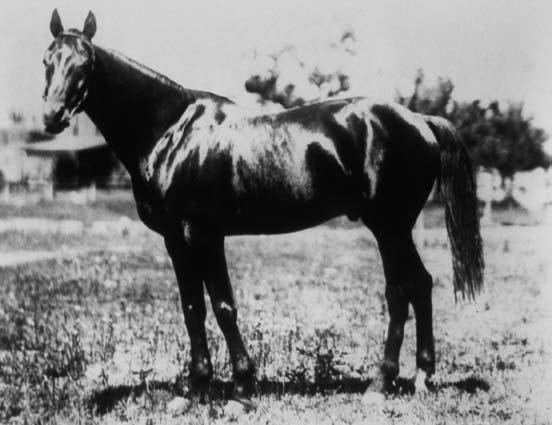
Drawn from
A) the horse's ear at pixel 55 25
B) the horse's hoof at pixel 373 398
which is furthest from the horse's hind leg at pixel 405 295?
the horse's ear at pixel 55 25

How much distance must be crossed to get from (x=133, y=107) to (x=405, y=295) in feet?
5.45

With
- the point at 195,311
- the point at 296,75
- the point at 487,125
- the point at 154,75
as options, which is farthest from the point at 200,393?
the point at 487,125

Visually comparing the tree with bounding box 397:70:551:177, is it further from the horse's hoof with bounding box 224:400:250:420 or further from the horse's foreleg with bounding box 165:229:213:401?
the horse's hoof with bounding box 224:400:250:420

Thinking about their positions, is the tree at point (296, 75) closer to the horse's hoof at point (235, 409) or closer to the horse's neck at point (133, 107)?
the horse's neck at point (133, 107)

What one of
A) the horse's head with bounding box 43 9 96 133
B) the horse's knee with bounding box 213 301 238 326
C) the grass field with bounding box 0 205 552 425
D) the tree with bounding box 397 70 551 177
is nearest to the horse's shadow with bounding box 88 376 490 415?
the grass field with bounding box 0 205 552 425

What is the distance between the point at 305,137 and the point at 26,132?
6.03 ft

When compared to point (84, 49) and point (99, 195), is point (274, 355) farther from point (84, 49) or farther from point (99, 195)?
point (84, 49)

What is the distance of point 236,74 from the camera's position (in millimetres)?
3844

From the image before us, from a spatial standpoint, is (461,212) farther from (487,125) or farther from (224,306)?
(224,306)

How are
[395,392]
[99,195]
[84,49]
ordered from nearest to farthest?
[84,49] → [395,392] → [99,195]

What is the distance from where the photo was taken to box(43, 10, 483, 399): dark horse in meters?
3.14

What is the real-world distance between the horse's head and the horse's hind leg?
162cm

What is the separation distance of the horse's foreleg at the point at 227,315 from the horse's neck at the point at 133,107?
0.61m

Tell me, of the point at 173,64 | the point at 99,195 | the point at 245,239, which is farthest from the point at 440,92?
the point at 245,239
